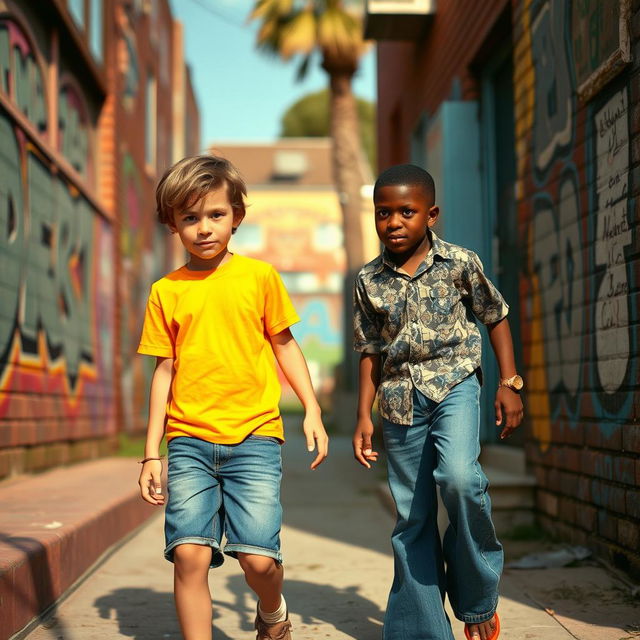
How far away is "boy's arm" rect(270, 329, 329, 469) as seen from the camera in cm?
319

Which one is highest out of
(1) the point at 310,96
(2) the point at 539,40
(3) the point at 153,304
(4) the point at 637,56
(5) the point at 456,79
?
(1) the point at 310,96

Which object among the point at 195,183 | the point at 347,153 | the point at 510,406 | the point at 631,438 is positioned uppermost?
the point at 347,153

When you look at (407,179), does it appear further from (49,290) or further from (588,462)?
(49,290)

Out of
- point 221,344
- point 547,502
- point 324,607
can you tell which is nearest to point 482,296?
point 221,344

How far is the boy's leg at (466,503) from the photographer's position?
3074mm

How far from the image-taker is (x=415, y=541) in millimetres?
3273

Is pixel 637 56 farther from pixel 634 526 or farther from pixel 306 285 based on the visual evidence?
pixel 306 285

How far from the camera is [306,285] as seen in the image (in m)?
44.7

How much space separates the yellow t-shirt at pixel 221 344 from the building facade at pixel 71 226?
3782 mm

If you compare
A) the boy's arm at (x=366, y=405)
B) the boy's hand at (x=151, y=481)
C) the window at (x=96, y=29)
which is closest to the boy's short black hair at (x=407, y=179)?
the boy's arm at (x=366, y=405)

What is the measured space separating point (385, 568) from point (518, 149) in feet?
9.65

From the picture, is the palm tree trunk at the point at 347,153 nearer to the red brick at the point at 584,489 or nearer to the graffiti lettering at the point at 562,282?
the graffiti lettering at the point at 562,282

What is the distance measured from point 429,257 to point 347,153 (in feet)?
56.3

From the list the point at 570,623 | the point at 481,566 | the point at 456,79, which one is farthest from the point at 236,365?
the point at 456,79
